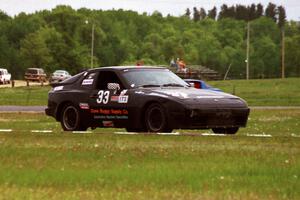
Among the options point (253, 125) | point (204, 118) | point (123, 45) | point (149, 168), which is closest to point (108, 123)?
point (204, 118)

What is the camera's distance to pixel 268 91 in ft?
203

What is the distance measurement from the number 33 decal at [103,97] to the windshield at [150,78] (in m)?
0.54

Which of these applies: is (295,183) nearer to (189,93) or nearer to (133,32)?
(189,93)

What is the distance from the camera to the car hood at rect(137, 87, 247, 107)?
16.0m

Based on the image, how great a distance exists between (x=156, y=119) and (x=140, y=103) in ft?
1.53

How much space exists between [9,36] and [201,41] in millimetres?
49166

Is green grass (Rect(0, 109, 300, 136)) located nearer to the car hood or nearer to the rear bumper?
the car hood

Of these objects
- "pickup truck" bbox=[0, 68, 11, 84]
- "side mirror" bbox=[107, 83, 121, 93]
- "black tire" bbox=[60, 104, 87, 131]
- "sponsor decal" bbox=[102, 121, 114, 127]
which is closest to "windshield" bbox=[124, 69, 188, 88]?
"side mirror" bbox=[107, 83, 121, 93]

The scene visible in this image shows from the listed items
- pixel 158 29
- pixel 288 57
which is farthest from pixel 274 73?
pixel 158 29

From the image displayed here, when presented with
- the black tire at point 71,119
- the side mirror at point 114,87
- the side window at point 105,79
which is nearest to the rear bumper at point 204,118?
the side mirror at point 114,87

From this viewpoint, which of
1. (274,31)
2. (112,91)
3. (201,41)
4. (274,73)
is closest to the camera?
(112,91)

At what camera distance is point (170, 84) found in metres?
17.2

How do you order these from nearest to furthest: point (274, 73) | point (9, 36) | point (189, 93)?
point (189, 93), point (9, 36), point (274, 73)

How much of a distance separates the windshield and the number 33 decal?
21.3 inches
